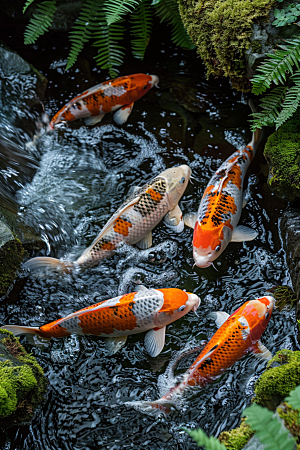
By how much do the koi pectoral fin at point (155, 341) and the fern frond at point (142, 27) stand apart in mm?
4353

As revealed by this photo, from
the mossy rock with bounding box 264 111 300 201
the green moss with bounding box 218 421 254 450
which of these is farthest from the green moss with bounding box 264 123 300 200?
the green moss with bounding box 218 421 254 450

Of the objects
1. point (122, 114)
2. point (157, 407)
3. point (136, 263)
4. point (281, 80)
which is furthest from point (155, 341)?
point (122, 114)

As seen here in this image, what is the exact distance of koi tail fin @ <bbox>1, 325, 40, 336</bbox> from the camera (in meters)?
3.88

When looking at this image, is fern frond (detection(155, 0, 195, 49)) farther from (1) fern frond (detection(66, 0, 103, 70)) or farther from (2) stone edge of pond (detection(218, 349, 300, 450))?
(2) stone edge of pond (detection(218, 349, 300, 450))

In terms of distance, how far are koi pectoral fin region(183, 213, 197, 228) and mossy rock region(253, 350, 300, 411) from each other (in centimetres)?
214

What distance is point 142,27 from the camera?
6074 mm

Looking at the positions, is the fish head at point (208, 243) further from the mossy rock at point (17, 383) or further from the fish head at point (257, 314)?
the mossy rock at point (17, 383)

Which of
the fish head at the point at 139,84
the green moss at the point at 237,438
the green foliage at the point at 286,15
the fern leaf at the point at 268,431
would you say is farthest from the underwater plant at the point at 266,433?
the fish head at the point at 139,84

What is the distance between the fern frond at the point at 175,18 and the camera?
18.8ft

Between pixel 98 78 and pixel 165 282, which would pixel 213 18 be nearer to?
pixel 98 78

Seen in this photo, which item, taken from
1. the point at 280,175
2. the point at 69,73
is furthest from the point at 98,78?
the point at 280,175

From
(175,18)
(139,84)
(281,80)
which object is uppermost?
(175,18)

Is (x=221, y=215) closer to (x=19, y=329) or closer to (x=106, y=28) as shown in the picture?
(x=19, y=329)

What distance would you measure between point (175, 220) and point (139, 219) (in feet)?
1.59
